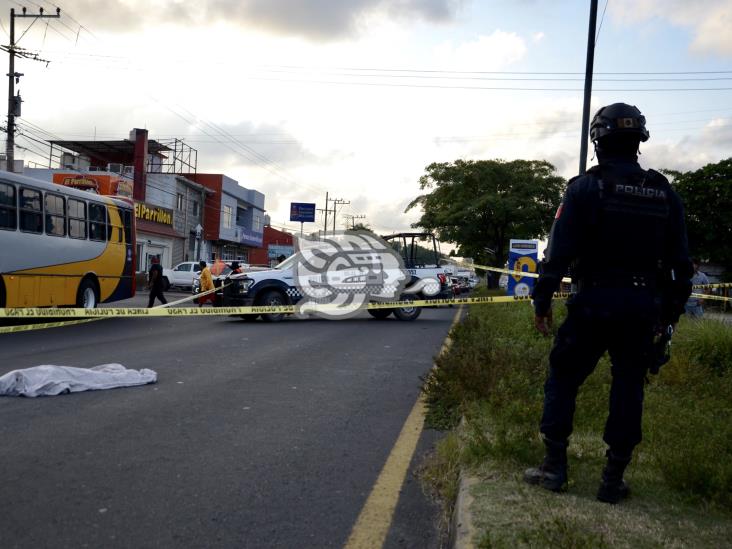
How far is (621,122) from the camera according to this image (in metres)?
3.74

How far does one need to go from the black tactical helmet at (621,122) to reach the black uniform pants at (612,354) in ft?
2.74

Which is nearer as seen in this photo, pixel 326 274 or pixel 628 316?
pixel 628 316

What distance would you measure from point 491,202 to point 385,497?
42.8 meters

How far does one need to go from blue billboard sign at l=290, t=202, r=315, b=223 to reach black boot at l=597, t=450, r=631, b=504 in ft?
257

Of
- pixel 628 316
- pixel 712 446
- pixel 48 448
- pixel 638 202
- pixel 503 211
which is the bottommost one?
pixel 48 448

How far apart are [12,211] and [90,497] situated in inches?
510

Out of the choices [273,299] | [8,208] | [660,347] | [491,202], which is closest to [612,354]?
[660,347]

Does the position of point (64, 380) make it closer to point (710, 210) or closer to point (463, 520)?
point (463, 520)

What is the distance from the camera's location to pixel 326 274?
17.4 m

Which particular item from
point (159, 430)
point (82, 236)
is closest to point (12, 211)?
point (82, 236)

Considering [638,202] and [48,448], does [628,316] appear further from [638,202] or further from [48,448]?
[48,448]

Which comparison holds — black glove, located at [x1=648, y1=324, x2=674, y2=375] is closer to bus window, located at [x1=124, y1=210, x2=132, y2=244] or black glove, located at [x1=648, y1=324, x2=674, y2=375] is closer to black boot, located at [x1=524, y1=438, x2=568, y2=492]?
black boot, located at [x1=524, y1=438, x2=568, y2=492]

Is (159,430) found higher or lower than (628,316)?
lower

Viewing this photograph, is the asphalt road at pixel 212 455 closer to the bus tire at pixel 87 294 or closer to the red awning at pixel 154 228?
the bus tire at pixel 87 294
